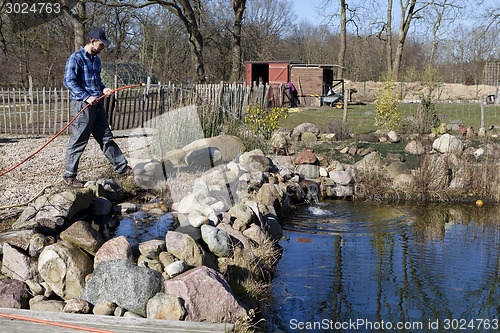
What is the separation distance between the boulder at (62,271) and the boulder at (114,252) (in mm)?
182

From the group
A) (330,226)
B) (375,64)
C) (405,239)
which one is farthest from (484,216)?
(375,64)

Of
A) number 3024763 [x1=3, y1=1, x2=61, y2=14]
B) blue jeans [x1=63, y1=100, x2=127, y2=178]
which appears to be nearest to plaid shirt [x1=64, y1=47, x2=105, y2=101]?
blue jeans [x1=63, y1=100, x2=127, y2=178]

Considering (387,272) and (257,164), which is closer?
(387,272)

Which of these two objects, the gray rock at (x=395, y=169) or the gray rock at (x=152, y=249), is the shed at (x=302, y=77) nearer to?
the gray rock at (x=395, y=169)

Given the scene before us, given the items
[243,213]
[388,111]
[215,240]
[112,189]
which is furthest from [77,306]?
[388,111]

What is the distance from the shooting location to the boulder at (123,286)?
411 cm

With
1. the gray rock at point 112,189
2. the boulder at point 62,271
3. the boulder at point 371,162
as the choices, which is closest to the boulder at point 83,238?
the boulder at point 62,271

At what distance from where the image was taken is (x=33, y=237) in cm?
482

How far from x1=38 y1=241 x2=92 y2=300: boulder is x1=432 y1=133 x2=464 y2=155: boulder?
27.1 feet

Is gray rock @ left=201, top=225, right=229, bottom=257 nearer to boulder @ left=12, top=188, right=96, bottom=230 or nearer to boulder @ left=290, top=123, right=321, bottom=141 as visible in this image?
boulder @ left=12, top=188, right=96, bottom=230

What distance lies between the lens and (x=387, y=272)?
226 inches

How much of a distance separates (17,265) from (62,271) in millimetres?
474

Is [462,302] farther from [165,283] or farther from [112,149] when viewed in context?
[112,149]

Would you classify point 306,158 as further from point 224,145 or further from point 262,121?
point 224,145
